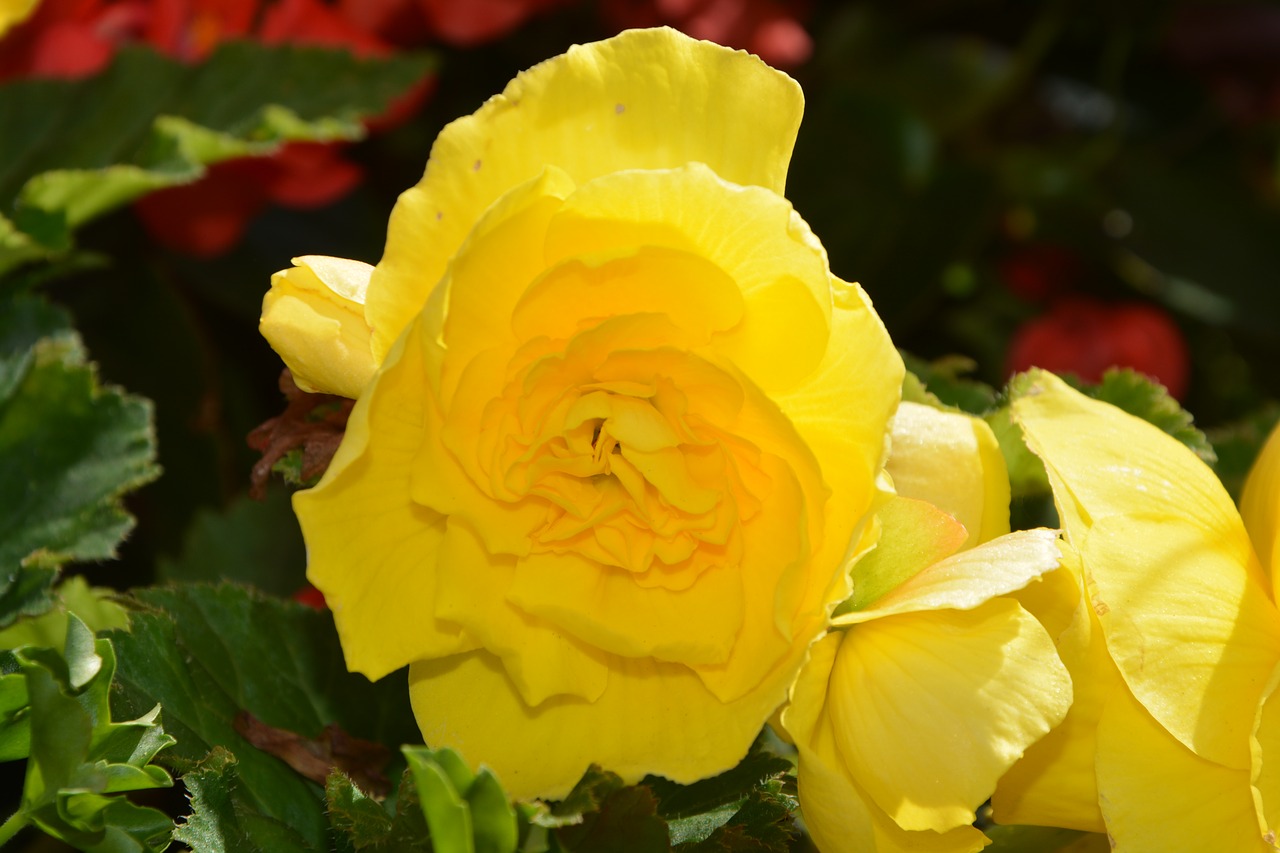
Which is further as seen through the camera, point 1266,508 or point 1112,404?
point 1112,404

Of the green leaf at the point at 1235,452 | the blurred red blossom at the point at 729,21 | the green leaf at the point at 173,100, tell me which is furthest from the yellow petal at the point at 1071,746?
the blurred red blossom at the point at 729,21

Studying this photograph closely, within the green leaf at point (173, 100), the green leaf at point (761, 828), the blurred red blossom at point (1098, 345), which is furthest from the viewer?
the blurred red blossom at point (1098, 345)

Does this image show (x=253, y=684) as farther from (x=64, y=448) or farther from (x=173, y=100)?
(x=173, y=100)

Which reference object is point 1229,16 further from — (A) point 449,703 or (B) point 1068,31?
(A) point 449,703

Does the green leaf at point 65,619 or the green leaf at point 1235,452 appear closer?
the green leaf at point 65,619

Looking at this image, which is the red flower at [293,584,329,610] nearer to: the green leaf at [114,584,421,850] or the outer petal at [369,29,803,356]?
the green leaf at [114,584,421,850]

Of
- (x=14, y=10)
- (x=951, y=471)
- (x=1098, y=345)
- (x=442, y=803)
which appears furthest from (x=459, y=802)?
(x=1098, y=345)

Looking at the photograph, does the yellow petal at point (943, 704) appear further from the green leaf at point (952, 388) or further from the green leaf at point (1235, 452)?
the green leaf at point (1235, 452)
